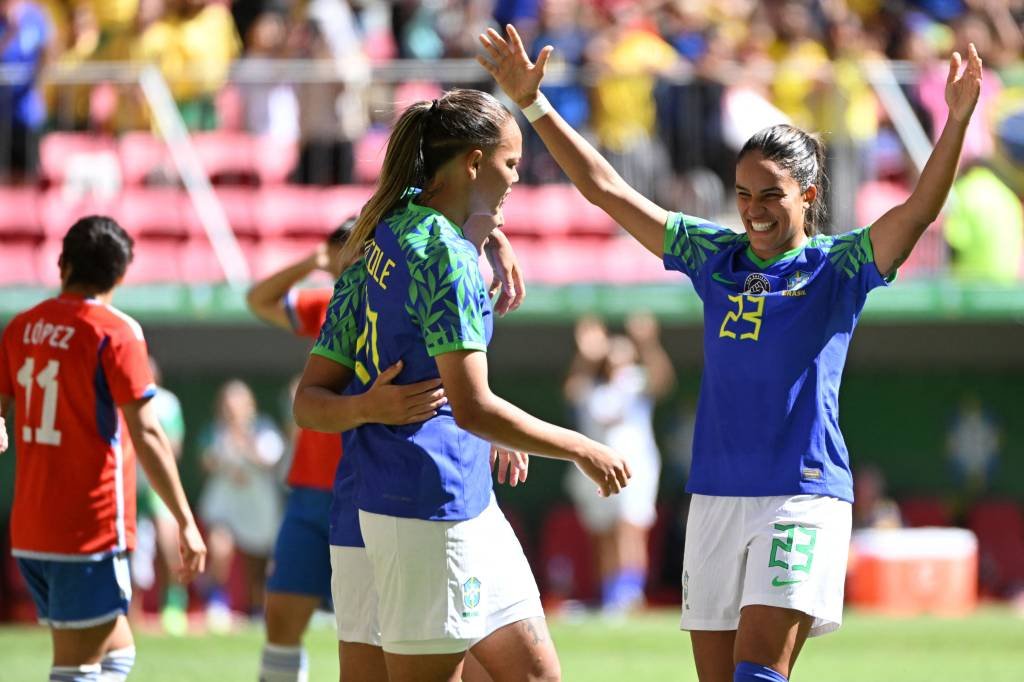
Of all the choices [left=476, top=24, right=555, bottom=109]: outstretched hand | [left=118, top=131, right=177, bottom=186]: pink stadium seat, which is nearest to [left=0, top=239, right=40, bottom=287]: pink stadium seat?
[left=118, top=131, right=177, bottom=186]: pink stadium seat

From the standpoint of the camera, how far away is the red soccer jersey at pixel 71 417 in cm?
590

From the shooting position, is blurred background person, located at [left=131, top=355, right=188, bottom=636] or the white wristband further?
blurred background person, located at [left=131, top=355, right=188, bottom=636]

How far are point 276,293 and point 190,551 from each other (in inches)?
64.4

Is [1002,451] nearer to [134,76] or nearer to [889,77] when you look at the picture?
[889,77]

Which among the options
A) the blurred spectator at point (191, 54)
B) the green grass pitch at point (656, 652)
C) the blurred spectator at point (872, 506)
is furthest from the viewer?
the blurred spectator at point (872, 506)

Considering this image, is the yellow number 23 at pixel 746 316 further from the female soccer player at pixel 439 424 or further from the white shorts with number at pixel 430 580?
the white shorts with number at pixel 430 580

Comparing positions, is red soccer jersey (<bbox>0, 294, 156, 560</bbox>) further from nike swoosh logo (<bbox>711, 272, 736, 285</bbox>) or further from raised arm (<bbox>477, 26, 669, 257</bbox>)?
nike swoosh logo (<bbox>711, 272, 736, 285</bbox>)

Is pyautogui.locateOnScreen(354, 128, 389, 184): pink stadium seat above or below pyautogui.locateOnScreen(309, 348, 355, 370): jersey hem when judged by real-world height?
above

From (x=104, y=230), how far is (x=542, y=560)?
32.9 ft

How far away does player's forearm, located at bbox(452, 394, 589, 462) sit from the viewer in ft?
13.2

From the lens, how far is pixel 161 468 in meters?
5.88

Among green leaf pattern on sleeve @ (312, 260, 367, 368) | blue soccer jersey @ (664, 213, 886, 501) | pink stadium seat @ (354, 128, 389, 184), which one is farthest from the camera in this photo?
pink stadium seat @ (354, 128, 389, 184)

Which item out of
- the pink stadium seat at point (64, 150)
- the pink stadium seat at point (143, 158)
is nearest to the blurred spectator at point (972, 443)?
the pink stadium seat at point (143, 158)

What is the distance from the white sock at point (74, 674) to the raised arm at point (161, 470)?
1.58 feet
